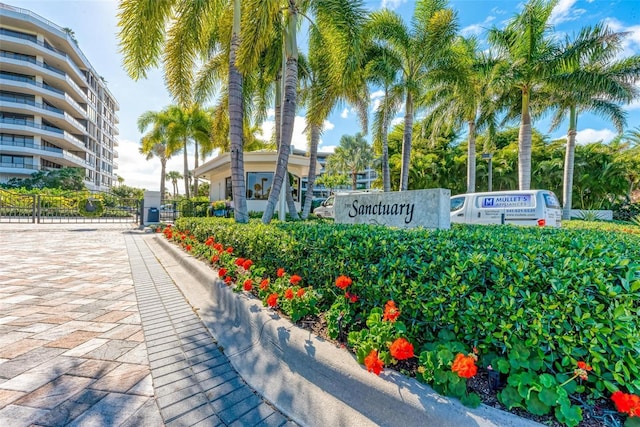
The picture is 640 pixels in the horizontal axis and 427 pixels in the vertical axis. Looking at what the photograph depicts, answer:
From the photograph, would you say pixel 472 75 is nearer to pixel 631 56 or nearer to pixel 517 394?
pixel 631 56

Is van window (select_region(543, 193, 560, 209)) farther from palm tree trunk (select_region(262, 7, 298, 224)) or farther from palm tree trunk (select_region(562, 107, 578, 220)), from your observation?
palm tree trunk (select_region(262, 7, 298, 224))

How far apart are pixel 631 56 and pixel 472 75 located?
669cm

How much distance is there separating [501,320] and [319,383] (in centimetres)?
131

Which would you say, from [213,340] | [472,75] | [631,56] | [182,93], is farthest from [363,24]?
[631,56]

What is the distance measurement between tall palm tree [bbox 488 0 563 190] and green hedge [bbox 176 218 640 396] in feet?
42.9

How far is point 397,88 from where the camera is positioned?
12352 mm


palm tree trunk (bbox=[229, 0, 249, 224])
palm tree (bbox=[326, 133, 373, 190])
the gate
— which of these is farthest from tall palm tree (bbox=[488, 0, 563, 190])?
palm tree (bbox=[326, 133, 373, 190])

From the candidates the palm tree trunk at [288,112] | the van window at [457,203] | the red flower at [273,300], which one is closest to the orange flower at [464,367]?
the red flower at [273,300]

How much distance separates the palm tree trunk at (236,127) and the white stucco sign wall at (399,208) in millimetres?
2502

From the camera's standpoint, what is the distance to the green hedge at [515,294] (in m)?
1.55

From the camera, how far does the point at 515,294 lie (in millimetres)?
1758

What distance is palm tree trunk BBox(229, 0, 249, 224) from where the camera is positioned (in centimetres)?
696

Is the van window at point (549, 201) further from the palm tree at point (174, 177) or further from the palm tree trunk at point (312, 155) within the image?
the palm tree at point (174, 177)

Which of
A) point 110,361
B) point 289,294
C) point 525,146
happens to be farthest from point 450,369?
point 525,146
